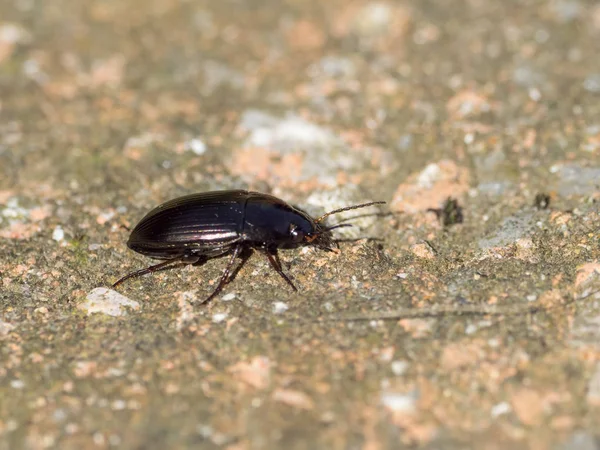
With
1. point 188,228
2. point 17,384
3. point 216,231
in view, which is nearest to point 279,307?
point 216,231

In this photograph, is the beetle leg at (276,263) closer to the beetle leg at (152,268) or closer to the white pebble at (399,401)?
the beetle leg at (152,268)

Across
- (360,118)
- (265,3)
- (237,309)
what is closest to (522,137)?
(360,118)

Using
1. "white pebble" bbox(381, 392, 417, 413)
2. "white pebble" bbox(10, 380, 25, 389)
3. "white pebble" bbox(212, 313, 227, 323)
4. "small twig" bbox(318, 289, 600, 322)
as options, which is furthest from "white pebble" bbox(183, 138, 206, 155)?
"white pebble" bbox(381, 392, 417, 413)

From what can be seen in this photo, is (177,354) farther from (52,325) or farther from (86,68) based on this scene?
(86,68)

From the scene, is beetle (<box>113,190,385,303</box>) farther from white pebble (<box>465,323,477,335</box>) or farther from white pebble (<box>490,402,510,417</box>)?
white pebble (<box>490,402,510,417</box>)

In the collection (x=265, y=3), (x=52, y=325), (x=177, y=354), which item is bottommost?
(x=52, y=325)

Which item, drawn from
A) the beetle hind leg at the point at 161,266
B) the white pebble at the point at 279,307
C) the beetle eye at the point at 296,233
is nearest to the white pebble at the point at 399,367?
the white pebble at the point at 279,307

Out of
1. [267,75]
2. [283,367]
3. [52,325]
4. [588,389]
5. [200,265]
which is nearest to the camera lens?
[588,389]

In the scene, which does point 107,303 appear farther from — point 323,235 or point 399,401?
point 399,401
